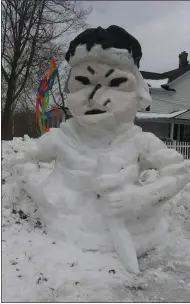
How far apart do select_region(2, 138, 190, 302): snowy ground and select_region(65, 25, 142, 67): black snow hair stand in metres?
1.25

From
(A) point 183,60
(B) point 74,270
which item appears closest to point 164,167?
(B) point 74,270

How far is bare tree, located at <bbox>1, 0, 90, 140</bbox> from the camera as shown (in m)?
9.35

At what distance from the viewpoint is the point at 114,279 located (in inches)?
109

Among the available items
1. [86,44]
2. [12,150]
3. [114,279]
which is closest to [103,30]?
[86,44]

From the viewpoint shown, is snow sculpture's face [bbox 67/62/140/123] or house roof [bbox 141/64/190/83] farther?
house roof [bbox 141/64/190/83]

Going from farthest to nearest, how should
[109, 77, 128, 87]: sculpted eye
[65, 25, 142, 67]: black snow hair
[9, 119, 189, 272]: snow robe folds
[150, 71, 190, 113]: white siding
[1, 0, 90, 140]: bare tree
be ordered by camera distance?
[1, 0, 90, 140]: bare tree → [150, 71, 190, 113]: white siding → [109, 77, 128, 87]: sculpted eye → [65, 25, 142, 67]: black snow hair → [9, 119, 189, 272]: snow robe folds

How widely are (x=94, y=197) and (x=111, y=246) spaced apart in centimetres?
43

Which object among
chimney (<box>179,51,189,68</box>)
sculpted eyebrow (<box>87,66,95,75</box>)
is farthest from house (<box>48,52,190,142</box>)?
sculpted eyebrow (<box>87,66,95,75</box>)

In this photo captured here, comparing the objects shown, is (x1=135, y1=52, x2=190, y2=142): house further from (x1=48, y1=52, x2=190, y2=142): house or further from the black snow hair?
the black snow hair

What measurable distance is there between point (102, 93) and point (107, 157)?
0.54m

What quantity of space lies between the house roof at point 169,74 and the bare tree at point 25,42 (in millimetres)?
4694

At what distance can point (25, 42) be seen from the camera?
992 cm

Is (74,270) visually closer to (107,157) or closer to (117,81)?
(107,157)

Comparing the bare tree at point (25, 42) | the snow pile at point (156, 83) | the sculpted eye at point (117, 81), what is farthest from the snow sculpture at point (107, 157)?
the bare tree at point (25, 42)
